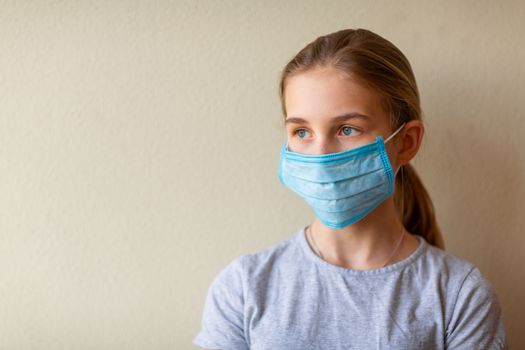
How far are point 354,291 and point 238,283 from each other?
261mm

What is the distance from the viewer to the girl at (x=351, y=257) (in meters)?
1.21

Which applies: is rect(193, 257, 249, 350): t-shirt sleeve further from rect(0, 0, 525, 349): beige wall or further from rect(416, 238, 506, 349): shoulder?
rect(416, 238, 506, 349): shoulder

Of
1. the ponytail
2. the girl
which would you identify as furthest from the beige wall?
the girl

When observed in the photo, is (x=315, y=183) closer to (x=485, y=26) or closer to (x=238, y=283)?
(x=238, y=283)

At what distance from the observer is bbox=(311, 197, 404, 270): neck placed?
133cm

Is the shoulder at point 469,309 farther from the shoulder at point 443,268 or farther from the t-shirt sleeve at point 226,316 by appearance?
the t-shirt sleeve at point 226,316

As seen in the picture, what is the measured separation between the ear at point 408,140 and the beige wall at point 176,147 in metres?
0.24

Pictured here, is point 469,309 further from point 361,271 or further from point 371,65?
point 371,65

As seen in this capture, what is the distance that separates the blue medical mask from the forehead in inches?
2.9

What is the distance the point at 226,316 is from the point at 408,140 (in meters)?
0.57

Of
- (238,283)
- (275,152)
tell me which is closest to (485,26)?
(275,152)

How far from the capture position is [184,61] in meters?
1.47

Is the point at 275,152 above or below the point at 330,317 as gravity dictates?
above

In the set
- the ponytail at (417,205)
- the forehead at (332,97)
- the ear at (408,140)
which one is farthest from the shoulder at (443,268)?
the forehead at (332,97)
